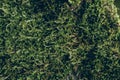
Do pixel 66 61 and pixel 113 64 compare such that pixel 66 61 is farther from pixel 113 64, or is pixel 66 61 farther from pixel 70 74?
pixel 113 64

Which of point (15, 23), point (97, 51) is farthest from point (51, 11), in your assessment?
point (97, 51)

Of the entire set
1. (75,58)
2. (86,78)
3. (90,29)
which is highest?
(90,29)

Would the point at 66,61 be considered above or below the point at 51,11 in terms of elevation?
below

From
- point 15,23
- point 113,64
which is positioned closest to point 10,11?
point 15,23

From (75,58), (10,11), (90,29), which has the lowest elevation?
(75,58)

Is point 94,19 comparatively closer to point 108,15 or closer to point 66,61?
point 108,15

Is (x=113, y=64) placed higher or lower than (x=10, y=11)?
lower
